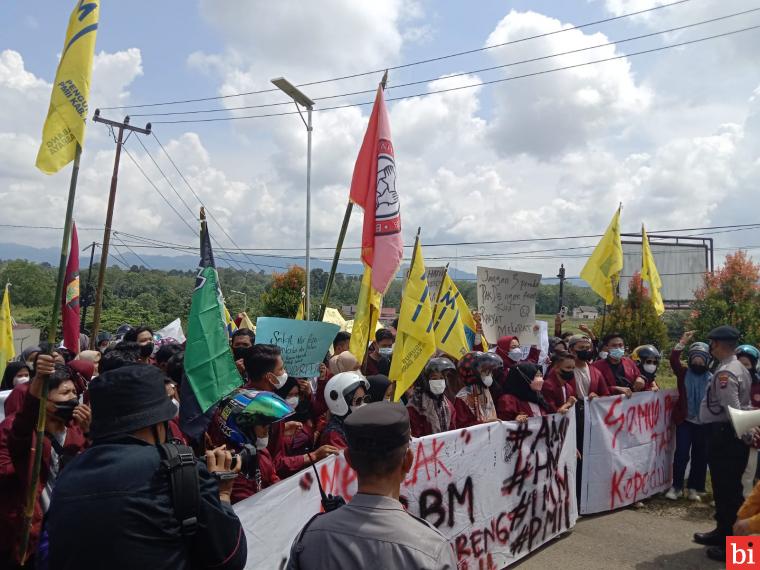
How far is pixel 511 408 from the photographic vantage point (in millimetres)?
5824

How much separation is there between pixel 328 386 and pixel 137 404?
2.13 metres

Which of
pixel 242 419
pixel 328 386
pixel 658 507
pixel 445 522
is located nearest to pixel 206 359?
pixel 242 419

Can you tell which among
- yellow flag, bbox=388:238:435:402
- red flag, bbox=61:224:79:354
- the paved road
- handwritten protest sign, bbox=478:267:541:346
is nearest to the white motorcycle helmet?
yellow flag, bbox=388:238:435:402

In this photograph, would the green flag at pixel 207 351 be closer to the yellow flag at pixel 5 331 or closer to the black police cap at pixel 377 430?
the black police cap at pixel 377 430

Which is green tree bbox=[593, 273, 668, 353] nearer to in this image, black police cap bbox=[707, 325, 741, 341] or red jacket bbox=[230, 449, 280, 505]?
black police cap bbox=[707, 325, 741, 341]

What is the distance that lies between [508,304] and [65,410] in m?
6.85

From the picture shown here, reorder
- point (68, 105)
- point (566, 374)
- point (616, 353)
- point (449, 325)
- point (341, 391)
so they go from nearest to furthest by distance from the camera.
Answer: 1. point (68, 105)
2. point (341, 391)
3. point (566, 374)
4. point (449, 325)
5. point (616, 353)

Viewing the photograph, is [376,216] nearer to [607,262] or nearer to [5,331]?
[5,331]

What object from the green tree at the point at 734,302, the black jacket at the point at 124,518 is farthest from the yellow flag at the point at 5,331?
the green tree at the point at 734,302

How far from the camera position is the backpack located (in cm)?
192

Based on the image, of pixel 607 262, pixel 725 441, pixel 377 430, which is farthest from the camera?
pixel 607 262

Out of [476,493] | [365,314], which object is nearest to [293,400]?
[476,493]

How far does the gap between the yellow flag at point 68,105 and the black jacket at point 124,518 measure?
2.23m

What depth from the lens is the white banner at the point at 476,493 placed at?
349cm
